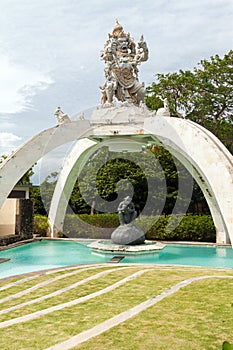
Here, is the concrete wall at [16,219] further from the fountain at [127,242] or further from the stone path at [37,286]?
the stone path at [37,286]

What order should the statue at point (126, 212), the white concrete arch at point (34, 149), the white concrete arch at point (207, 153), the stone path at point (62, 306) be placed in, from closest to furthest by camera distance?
the stone path at point (62, 306) < the white concrete arch at point (207, 153) < the white concrete arch at point (34, 149) < the statue at point (126, 212)

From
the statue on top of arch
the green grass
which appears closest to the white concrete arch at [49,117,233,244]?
the statue on top of arch

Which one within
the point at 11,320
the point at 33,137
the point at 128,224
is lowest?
the point at 11,320

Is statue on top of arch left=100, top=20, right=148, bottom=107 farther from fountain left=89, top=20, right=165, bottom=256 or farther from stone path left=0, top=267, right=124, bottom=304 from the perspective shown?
stone path left=0, top=267, right=124, bottom=304

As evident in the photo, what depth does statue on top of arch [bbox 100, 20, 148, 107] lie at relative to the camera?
1266cm

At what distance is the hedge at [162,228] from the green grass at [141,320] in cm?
772

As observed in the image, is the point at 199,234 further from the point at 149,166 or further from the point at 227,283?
the point at 227,283

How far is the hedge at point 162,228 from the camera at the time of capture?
45.3 ft

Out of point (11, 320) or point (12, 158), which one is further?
point (12, 158)

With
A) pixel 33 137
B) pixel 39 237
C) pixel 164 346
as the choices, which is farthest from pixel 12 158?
pixel 164 346

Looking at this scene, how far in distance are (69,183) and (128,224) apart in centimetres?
400

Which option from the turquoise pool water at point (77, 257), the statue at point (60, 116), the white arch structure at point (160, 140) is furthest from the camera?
the statue at point (60, 116)

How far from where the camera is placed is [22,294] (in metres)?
5.49

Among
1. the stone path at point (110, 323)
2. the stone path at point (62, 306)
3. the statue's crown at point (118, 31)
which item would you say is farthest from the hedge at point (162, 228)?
the stone path at point (110, 323)
